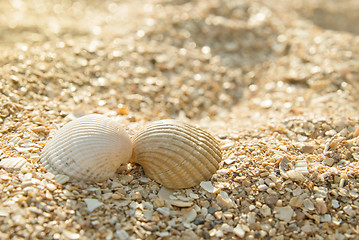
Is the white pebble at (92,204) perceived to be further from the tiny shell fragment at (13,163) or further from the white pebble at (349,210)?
the white pebble at (349,210)

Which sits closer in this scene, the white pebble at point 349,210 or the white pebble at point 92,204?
the white pebble at point 92,204

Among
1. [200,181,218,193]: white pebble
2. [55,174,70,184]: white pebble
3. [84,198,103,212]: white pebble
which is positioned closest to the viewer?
[84,198,103,212]: white pebble

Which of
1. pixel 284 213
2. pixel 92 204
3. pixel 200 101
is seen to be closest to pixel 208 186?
pixel 284 213

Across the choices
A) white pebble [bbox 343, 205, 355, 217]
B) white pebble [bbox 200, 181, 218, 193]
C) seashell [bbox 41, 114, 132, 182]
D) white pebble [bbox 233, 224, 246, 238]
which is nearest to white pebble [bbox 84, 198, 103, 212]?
seashell [bbox 41, 114, 132, 182]

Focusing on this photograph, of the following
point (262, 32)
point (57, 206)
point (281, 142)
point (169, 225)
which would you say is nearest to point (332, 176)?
point (281, 142)

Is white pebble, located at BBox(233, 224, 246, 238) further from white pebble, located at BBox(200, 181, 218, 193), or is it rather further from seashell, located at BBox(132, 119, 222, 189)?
seashell, located at BBox(132, 119, 222, 189)

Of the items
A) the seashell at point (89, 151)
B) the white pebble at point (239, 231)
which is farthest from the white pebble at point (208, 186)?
the seashell at point (89, 151)

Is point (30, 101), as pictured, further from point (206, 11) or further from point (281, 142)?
point (206, 11)
